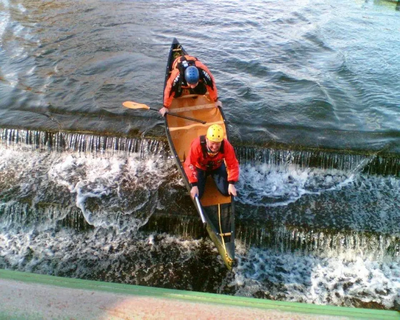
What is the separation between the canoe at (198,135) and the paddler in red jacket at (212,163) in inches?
8.3

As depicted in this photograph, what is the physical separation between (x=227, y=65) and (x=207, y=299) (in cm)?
1112

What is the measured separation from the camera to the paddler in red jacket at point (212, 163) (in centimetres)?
602

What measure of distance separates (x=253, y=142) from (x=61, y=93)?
6426 millimetres

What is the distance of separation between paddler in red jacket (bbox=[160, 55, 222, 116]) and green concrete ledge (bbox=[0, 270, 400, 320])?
530cm

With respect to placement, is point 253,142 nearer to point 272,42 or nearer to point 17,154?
point 17,154

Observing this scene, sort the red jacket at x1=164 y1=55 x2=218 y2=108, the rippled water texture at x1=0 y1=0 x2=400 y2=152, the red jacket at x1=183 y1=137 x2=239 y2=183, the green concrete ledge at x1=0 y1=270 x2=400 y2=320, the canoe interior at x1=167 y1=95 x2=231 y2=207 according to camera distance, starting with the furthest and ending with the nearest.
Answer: the rippled water texture at x1=0 y1=0 x2=400 y2=152 < the red jacket at x1=164 y1=55 x2=218 y2=108 < the canoe interior at x1=167 y1=95 x2=231 y2=207 < the red jacket at x1=183 y1=137 x2=239 y2=183 < the green concrete ledge at x1=0 y1=270 x2=400 y2=320

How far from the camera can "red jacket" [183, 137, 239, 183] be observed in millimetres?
6180

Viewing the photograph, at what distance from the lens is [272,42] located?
50.2 ft

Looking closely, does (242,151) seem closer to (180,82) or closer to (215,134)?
(180,82)

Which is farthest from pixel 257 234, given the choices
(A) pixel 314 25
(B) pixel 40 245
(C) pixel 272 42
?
(A) pixel 314 25

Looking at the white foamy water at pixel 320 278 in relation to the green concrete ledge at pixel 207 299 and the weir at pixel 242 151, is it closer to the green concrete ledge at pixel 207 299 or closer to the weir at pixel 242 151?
the weir at pixel 242 151

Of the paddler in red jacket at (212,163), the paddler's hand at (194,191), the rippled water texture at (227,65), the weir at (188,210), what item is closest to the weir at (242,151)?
the weir at (188,210)

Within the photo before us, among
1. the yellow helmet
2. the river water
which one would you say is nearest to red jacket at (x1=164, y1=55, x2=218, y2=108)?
the river water

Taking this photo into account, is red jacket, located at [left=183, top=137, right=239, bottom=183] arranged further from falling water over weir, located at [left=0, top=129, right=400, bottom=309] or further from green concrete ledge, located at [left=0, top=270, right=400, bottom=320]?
green concrete ledge, located at [left=0, top=270, right=400, bottom=320]
